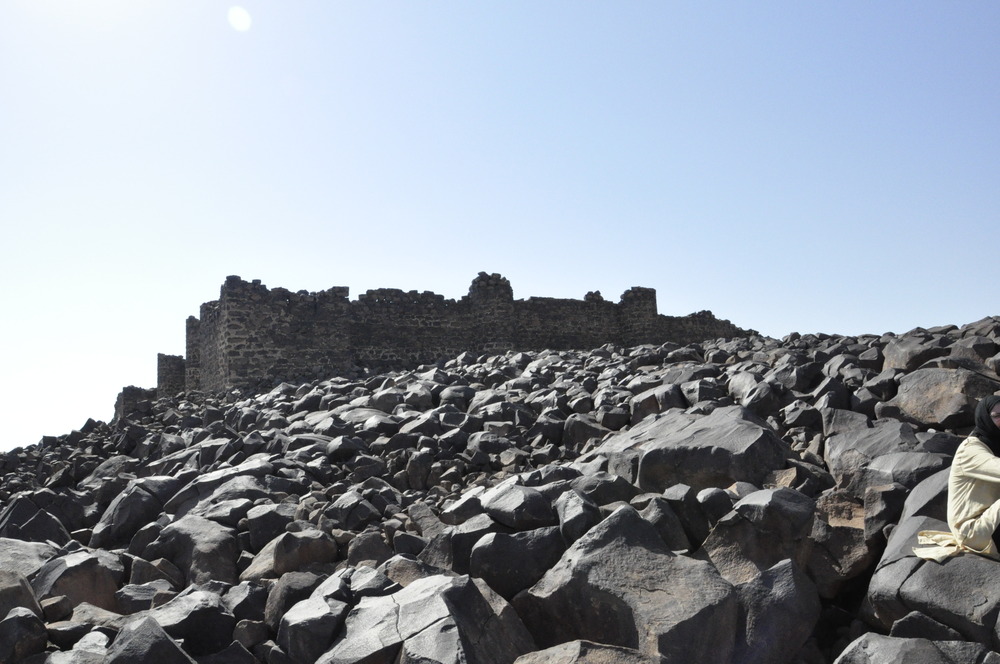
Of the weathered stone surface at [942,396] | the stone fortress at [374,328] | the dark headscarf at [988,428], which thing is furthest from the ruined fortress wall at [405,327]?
the dark headscarf at [988,428]

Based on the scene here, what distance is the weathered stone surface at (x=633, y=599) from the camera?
389 centimetres

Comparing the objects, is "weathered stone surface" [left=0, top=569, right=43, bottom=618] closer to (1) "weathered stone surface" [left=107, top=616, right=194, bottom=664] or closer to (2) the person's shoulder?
(1) "weathered stone surface" [left=107, top=616, right=194, bottom=664]

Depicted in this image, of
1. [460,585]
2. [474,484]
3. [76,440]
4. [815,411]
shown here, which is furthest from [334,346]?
[460,585]

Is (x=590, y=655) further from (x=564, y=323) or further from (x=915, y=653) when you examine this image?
(x=564, y=323)

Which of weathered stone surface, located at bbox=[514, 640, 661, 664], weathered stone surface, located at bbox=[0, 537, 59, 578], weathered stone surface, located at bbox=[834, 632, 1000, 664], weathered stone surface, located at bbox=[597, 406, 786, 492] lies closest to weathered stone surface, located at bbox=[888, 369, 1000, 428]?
weathered stone surface, located at bbox=[597, 406, 786, 492]

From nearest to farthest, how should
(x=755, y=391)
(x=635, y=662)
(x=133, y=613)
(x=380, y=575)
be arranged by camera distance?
1. (x=635, y=662)
2. (x=380, y=575)
3. (x=133, y=613)
4. (x=755, y=391)

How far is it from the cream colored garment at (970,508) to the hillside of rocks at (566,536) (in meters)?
0.09

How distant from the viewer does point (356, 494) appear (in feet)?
21.7

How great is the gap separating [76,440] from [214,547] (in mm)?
8945

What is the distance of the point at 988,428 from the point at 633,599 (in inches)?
90.8

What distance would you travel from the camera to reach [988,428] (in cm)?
445

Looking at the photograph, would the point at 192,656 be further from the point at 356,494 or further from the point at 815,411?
the point at 815,411

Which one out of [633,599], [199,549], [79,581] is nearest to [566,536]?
[633,599]

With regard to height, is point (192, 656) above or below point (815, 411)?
below
